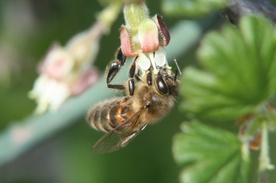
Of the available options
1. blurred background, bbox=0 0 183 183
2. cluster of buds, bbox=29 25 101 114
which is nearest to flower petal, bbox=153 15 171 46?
cluster of buds, bbox=29 25 101 114

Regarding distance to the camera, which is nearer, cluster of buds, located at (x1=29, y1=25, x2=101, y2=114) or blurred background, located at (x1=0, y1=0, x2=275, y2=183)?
cluster of buds, located at (x1=29, y1=25, x2=101, y2=114)

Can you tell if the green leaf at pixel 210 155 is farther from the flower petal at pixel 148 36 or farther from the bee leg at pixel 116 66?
the bee leg at pixel 116 66

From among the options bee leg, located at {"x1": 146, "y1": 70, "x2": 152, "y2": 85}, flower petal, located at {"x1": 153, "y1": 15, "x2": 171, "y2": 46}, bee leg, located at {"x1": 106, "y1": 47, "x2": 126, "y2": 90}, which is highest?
flower petal, located at {"x1": 153, "y1": 15, "x2": 171, "y2": 46}

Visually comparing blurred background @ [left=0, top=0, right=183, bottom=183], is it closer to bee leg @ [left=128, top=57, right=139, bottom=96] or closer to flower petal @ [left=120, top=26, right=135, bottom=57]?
bee leg @ [left=128, top=57, right=139, bottom=96]

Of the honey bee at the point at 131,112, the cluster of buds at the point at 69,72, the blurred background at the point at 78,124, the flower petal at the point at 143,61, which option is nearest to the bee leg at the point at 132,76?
the honey bee at the point at 131,112

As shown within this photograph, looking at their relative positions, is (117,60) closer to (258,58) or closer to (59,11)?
(258,58)

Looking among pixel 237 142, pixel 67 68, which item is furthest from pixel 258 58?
pixel 67 68

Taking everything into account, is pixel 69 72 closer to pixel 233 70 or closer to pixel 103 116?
pixel 103 116
